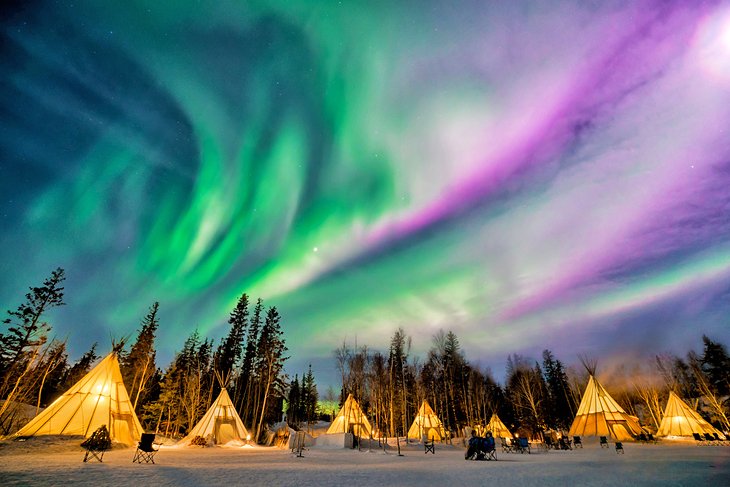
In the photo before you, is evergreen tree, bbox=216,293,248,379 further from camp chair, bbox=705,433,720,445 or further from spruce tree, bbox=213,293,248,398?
camp chair, bbox=705,433,720,445

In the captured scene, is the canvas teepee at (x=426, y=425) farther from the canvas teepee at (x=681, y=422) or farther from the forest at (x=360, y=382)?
the canvas teepee at (x=681, y=422)

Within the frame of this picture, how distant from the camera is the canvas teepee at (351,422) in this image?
109ft

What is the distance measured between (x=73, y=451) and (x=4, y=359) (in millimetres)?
29552

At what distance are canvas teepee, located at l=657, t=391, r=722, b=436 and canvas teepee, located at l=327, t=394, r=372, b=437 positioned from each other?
3003 cm

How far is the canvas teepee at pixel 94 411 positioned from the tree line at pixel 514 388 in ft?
84.2

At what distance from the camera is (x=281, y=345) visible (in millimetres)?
45031

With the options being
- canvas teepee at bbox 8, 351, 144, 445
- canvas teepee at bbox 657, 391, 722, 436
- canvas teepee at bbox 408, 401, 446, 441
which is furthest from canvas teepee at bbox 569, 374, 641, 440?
canvas teepee at bbox 8, 351, 144, 445

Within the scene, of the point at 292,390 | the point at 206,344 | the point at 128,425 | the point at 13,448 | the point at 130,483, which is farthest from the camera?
the point at 292,390

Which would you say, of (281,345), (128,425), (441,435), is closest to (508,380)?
(441,435)

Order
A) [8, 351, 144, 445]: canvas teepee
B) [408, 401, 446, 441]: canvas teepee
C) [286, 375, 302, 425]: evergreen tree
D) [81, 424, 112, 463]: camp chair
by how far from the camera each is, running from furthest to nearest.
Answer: [286, 375, 302, 425]: evergreen tree, [408, 401, 446, 441]: canvas teepee, [8, 351, 144, 445]: canvas teepee, [81, 424, 112, 463]: camp chair

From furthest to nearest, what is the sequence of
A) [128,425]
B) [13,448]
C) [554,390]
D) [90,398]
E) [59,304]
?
[554,390] < [59,304] < [128,425] < [90,398] < [13,448]

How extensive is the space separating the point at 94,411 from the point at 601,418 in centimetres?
4140

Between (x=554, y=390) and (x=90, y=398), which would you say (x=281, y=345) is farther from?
(x=554, y=390)

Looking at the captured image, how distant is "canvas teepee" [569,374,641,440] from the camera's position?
3114 cm
